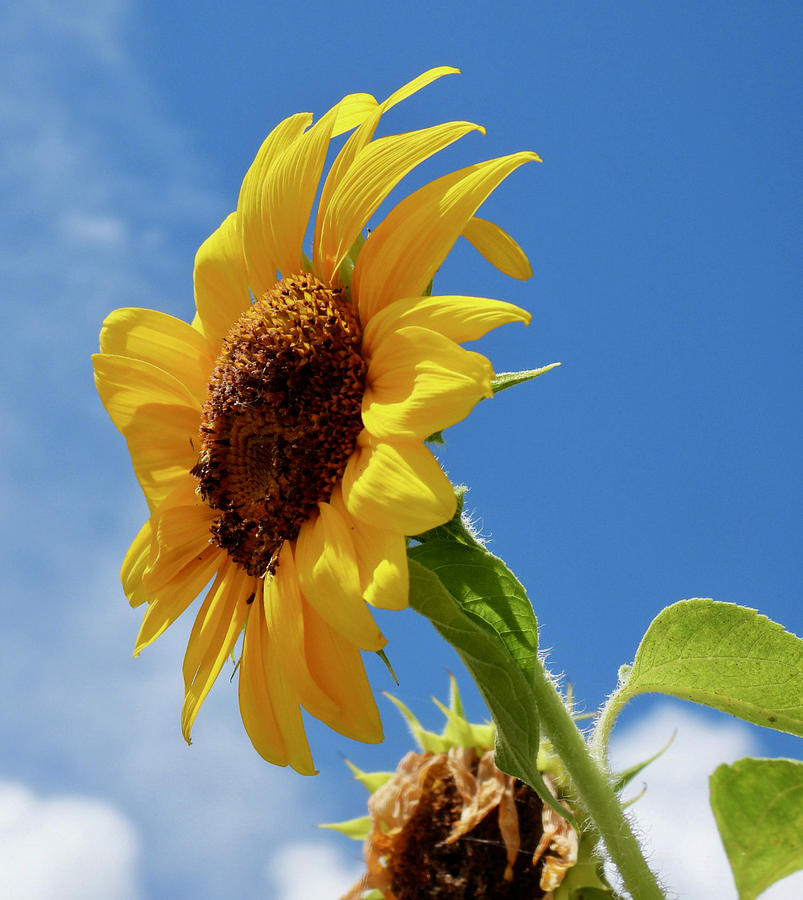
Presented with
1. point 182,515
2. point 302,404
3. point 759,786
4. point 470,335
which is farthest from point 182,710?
point 759,786

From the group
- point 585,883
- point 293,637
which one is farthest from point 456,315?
point 585,883

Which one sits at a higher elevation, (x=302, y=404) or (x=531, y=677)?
(x=302, y=404)

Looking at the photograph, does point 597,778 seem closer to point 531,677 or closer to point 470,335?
point 531,677

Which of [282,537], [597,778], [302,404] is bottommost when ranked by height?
[597,778]

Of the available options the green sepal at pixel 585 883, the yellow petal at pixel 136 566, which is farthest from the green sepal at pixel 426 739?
the yellow petal at pixel 136 566

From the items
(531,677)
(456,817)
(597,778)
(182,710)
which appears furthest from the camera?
(456,817)

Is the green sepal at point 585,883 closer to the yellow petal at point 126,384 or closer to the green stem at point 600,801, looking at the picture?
the green stem at point 600,801

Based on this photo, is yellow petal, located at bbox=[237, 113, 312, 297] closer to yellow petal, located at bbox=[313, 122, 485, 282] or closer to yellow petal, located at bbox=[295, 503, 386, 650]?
yellow petal, located at bbox=[313, 122, 485, 282]
